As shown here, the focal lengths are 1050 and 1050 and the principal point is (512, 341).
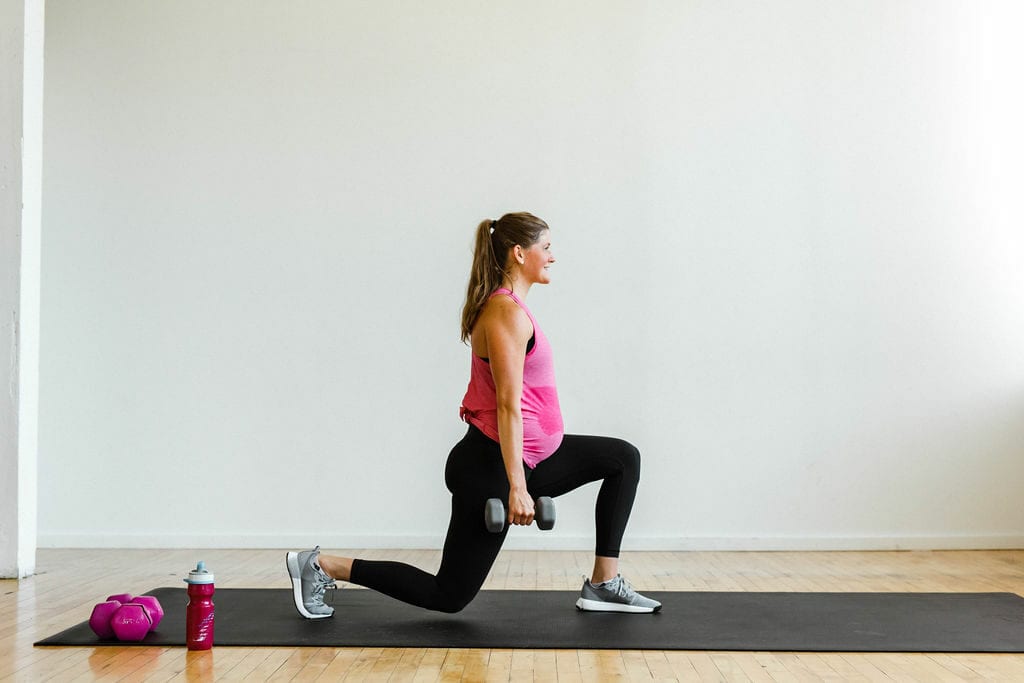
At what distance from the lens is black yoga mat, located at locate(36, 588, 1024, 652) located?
270cm

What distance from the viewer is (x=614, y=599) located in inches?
122

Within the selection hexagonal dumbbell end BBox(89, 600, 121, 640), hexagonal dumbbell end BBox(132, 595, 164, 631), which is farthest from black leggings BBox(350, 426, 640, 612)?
hexagonal dumbbell end BBox(89, 600, 121, 640)

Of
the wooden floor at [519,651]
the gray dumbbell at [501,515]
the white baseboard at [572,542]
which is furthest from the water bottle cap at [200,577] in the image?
the white baseboard at [572,542]

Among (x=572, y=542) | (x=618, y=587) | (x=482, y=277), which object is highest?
(x=482, y=277)

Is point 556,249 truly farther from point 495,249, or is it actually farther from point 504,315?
point 504,315

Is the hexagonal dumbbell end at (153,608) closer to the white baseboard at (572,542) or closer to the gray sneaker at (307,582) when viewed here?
the gray sneaker at (307,582)

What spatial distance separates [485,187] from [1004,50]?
95.2 inches

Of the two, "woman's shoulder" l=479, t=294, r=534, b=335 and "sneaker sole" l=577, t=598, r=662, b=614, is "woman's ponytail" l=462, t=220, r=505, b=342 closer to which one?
"woman's shoulder" l=479, t=294, r=534, b=335

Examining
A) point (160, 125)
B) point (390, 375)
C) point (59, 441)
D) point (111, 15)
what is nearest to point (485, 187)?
point (390, 375)

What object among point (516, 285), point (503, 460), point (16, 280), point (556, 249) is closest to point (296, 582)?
point (503, 460)

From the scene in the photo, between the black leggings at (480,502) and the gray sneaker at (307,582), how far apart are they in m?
0.10

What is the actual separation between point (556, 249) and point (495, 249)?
5.61ft

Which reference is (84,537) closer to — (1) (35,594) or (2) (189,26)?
(1) (35,594)

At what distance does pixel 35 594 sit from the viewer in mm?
3457
